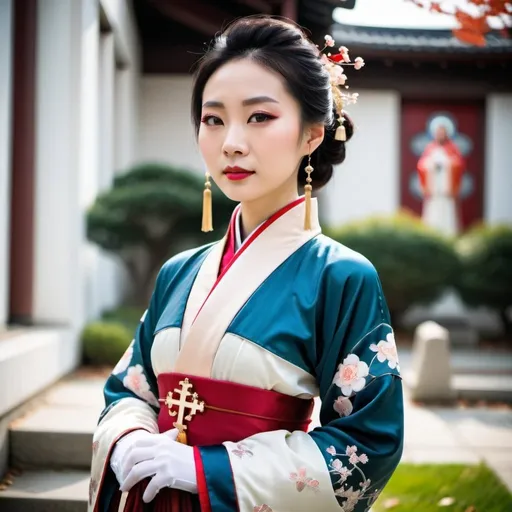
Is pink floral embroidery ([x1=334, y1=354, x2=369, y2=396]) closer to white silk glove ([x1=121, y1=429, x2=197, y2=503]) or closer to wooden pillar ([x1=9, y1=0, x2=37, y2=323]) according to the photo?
white silk glove ([x1=121, y1=429, x2=197, y2=503])

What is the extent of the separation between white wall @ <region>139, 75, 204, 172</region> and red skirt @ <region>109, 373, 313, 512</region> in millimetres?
8794

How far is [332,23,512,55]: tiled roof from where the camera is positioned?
10680 mm

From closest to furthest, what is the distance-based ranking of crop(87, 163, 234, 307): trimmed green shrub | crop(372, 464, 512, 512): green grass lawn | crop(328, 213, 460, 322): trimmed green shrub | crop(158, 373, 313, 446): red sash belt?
crop(158, 373, 313, 446): red sash belt, crop(372, 464, 512, 512): green grass lawn, crop(87, 163, 234, 307): trimmed green shrub, crop(328, 213, 460, 322): trimmed green shrub

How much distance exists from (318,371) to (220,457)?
13.2 inches

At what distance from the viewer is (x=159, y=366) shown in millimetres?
1824

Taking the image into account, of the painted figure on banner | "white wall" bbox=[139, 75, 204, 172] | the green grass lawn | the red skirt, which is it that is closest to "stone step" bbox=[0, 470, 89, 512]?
the green grass lawn

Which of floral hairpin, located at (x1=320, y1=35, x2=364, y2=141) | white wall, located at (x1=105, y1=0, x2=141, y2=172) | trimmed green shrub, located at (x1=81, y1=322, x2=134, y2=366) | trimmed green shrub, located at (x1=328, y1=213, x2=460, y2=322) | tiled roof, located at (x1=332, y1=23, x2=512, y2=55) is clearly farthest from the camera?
tiled roof, located at (x1=332, y1=23, x2=512, y2=55)

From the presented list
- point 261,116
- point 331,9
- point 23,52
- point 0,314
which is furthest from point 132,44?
point 261,116

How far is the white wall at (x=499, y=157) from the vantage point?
433 inches

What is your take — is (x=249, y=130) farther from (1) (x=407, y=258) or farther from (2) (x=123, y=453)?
(1) (x=407, y=258)

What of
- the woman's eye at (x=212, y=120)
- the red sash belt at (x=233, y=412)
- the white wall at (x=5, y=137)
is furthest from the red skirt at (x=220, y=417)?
the white wall at (x=5, y=137)

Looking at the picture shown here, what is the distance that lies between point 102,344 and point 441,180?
6.87m

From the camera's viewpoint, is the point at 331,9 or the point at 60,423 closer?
the point at 60,423

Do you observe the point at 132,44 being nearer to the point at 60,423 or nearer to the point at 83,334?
the point at 83,334
